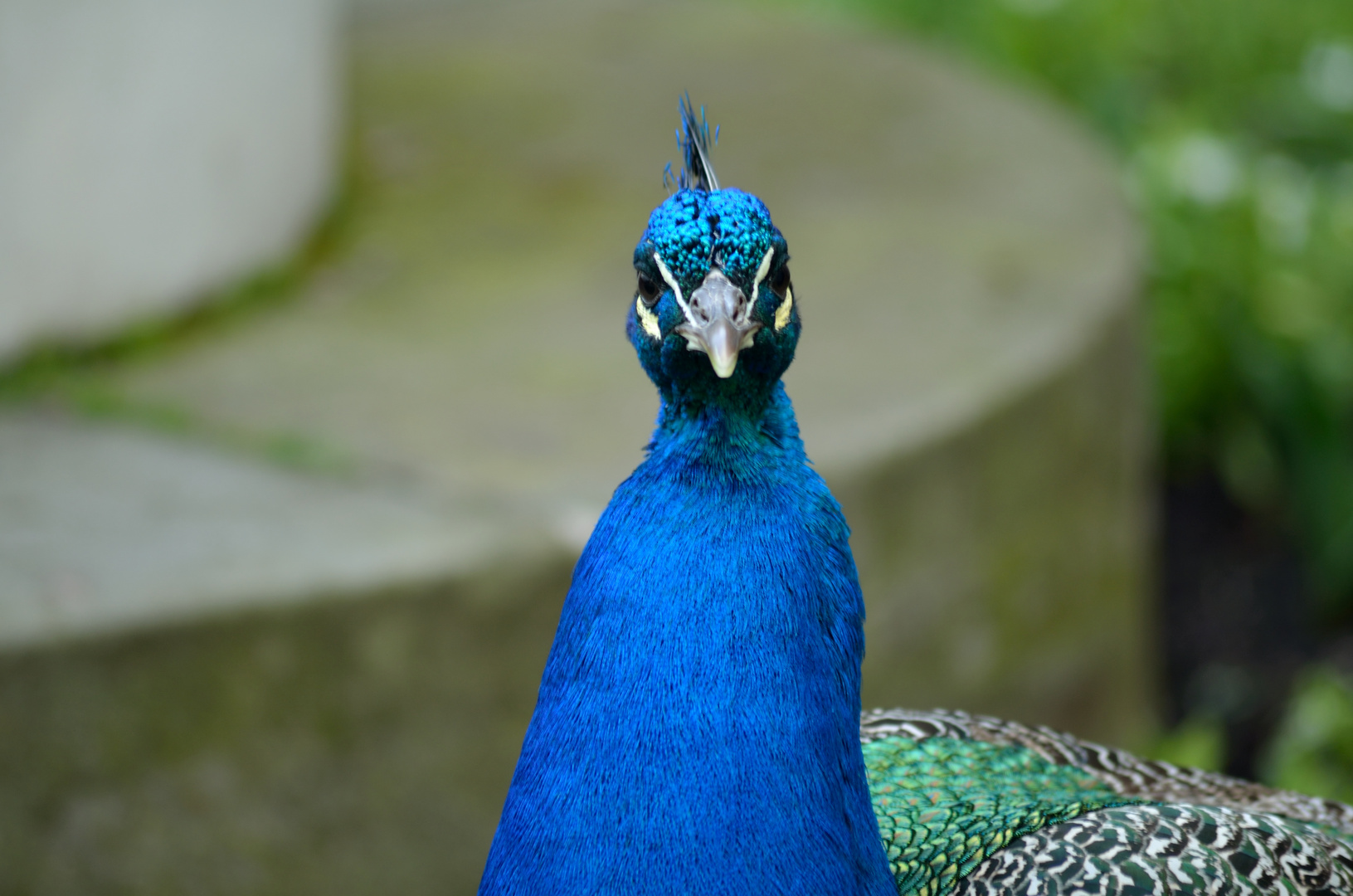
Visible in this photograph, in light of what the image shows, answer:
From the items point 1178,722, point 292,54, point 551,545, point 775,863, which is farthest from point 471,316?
point 775,863

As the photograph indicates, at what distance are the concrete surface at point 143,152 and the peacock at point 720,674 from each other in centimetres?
226

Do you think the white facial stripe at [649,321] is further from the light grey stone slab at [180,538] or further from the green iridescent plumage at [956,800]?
the light grey stone slab at [180,538]

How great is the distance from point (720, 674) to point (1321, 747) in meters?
2.65

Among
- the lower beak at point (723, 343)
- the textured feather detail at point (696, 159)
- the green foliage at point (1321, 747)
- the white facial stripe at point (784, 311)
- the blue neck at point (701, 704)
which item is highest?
the textured feather detail at point (696, 159)

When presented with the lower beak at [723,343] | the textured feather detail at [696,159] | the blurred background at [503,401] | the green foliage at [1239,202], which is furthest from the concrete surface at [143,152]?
the green foliage at [1239,202]

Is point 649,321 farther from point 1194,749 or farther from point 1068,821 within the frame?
point 1194,749

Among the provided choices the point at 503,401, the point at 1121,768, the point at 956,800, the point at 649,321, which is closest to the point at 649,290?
the point at 649,321

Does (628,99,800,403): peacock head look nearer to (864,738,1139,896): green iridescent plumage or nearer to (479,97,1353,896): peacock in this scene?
(479,97,1353,896): peacock

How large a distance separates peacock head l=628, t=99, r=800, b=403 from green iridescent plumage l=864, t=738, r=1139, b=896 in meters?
0.57

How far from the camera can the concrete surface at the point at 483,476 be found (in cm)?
271

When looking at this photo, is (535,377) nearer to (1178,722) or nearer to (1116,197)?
(1116,197)

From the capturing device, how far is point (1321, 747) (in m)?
3.71

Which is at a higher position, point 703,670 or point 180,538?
point 180,538

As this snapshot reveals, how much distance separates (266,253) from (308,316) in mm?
273
